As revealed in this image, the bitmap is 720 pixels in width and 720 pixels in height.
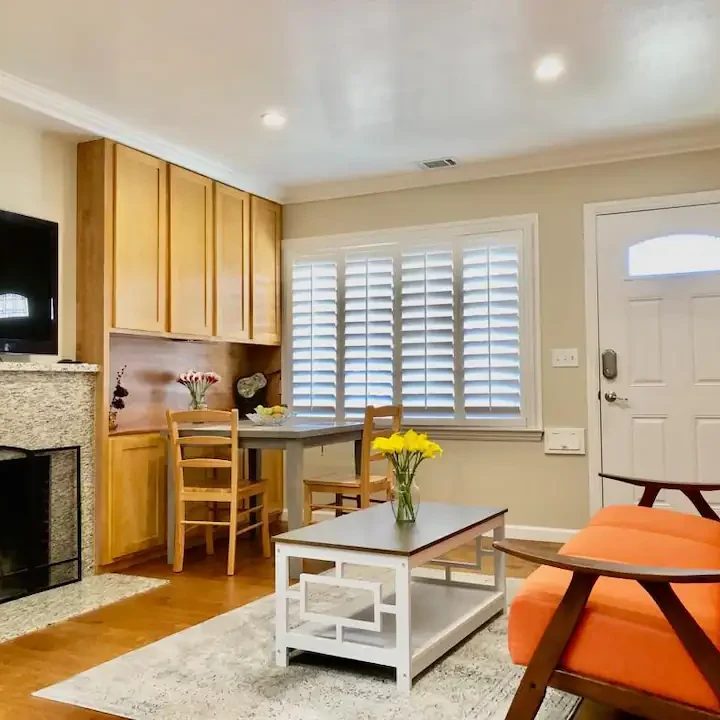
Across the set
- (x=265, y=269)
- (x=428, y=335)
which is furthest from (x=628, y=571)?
(x=265, y=269)

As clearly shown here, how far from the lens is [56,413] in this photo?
13.2 feet

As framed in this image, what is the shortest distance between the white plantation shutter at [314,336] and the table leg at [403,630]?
319cm

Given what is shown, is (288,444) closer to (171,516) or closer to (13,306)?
(171,516)

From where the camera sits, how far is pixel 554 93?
392cm

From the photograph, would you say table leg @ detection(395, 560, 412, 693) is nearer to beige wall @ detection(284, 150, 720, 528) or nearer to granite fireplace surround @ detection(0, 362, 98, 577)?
granite fireplace surround @ detection(0, 362, 98, 577)

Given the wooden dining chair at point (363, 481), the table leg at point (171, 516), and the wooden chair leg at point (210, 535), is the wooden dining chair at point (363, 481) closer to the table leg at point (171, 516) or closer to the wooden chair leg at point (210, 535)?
the wooden chair leg at point (210, 535)

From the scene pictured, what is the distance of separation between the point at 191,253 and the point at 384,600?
267 cm

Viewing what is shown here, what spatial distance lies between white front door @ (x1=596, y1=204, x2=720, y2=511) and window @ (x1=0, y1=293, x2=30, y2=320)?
343 centimetres

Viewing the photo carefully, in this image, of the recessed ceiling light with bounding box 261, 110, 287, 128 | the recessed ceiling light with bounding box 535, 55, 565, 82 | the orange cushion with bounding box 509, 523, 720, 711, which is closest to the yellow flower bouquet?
the orange cushion with bounding box 509, 523, 720, 711

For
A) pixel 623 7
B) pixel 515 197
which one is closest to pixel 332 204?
pixel 515 197

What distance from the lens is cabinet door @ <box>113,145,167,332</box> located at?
4.31 meters

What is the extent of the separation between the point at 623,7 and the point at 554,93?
2.95 feet

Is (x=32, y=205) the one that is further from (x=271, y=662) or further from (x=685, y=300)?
(x=685, y=300)

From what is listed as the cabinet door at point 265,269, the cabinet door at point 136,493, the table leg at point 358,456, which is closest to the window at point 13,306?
the cabinet door at point 136,493
